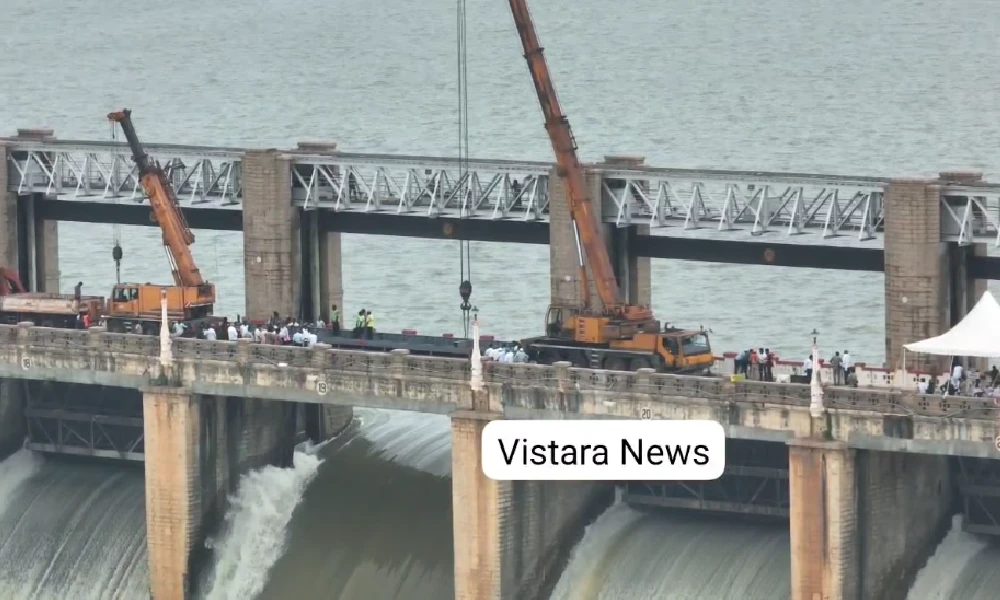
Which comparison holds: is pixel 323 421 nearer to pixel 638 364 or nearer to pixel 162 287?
pixel 162 287

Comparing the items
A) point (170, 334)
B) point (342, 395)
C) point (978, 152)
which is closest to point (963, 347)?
point (342, 395)

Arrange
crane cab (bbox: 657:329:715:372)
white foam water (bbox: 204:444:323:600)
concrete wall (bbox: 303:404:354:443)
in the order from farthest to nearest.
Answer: concrete wall (bbox: 303:404:354:443), white foam water (bbox: 204:444:323:600), crane cab (bbox: 657:329:715:372)

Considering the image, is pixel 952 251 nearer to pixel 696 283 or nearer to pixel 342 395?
pixel 342 395

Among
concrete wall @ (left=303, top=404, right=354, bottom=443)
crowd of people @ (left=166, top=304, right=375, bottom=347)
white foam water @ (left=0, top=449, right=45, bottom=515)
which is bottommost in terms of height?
white foam water @ (left=0, top=449, right=45, bottom=515)

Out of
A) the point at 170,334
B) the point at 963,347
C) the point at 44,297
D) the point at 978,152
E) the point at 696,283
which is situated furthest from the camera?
the point at 978,152

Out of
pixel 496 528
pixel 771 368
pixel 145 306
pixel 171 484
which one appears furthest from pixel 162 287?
pixel 771 368

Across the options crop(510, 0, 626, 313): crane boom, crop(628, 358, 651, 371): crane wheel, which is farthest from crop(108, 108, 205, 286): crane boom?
crop(628, 358, 651, 371): crane wheel

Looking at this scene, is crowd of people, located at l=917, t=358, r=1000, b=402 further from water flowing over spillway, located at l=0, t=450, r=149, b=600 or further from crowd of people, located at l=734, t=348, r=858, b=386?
water flowing over spillway, located at l=0, t=450, r=149, b=600

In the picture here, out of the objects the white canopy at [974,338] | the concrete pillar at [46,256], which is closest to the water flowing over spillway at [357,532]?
the concrete pillar at [46,256]

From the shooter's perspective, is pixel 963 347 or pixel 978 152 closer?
pixel 963 347
